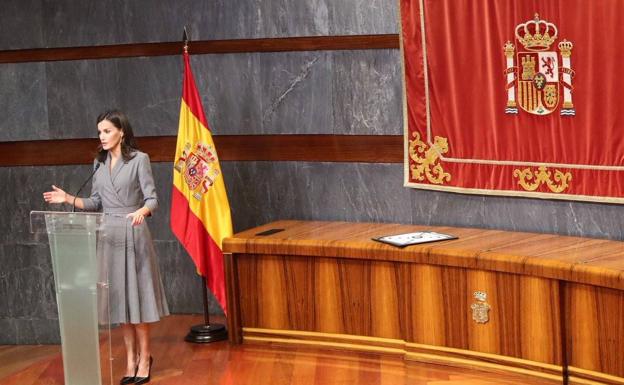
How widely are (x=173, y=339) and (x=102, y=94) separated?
171cm

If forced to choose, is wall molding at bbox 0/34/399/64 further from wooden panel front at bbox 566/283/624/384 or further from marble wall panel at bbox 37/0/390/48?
wooden panel front at bbox 566/283/624/384

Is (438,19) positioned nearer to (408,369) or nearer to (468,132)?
(468,132)

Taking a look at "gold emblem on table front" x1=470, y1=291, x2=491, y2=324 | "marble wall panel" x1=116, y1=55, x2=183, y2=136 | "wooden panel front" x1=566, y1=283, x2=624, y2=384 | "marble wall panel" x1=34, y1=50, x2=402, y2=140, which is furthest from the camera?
"marble wall panel" x1=116, y1=55, x2=183, y2=136

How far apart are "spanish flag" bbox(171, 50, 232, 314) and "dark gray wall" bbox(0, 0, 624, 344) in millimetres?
544

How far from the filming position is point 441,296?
5.61 metres

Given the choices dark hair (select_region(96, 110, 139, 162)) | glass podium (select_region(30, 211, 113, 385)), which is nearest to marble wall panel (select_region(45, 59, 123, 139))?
dark hair (select_region(96, 110, 139, 162))

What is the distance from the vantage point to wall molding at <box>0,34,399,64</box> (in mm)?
6414

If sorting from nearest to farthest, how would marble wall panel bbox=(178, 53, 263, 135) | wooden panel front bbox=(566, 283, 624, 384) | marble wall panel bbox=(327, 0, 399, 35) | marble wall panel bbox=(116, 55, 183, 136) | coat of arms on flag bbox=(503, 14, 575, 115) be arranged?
1. wooden panel front bbox=(566, 283, 624, 384)
2. coat of arms on flag bbox=(503, 14, 575, 115)
3. marble wall panel bbox=(327, 0, 399, 35)
4. marble wall panel bbox=(178, 53, 263, 135)
5. marble wall panel bbox=(116, 55, 183, 136)

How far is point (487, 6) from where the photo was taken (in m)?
5.86

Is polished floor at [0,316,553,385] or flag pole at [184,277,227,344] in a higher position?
flag pole at [184,277,227,344]

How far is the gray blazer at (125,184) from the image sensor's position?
5504 millimetres

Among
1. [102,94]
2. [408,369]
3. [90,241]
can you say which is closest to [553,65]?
[408,369]

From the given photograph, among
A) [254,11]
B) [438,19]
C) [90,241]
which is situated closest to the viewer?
[90,241]

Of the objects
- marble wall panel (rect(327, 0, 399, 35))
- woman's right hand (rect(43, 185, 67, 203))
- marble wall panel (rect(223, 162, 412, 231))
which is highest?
marble wall panel (rect(327, 0, 399, 35))
